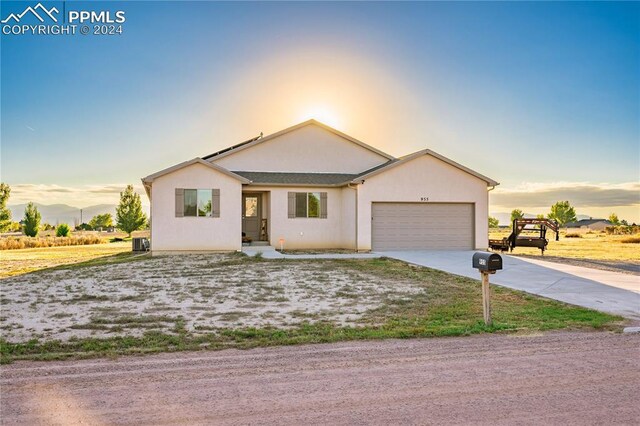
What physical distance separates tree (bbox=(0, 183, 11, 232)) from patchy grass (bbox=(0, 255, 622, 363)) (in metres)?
32.4

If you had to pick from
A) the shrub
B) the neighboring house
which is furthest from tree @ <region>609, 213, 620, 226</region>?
the shrub

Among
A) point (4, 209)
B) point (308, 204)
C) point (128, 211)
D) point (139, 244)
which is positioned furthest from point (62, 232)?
point (308, 204)

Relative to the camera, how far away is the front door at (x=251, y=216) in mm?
21891

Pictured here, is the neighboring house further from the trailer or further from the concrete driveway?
the concrete driveway

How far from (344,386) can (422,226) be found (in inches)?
664

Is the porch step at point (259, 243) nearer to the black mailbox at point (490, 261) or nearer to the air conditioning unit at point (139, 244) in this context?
the air conditioning unit at point (139, 244)

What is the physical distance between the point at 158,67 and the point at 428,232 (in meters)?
13.4

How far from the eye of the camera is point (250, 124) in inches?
1018

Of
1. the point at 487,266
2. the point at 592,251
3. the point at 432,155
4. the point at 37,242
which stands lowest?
the point at 592,251

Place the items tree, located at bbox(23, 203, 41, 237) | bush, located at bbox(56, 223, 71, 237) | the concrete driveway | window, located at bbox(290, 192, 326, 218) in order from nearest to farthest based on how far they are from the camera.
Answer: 1. the concrete driveway
2. window, located at bbox(290, 192, 326, 218)
3. bush, located at bbox(56, 223, 71, 237)
4. tree, located at bbox(23, 203, 41, 237)

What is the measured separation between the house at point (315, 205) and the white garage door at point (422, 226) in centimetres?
4

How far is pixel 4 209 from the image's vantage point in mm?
37344

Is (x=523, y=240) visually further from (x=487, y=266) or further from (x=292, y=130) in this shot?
(x=487, y=266)

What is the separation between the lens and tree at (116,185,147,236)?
4194 cm
